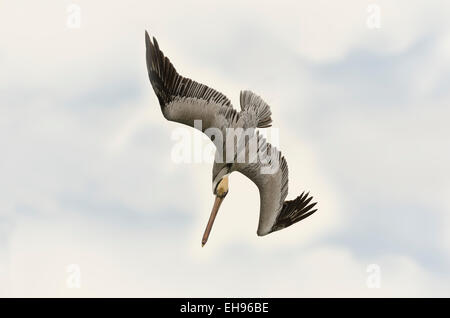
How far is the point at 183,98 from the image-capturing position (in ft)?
34.8

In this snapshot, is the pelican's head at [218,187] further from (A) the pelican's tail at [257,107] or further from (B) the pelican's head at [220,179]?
(A) the pelican's tail at [257,107]

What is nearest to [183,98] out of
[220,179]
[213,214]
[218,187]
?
[220,179]

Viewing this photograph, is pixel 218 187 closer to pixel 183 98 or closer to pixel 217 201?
pixel 217 201

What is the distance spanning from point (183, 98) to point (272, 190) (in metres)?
2.20

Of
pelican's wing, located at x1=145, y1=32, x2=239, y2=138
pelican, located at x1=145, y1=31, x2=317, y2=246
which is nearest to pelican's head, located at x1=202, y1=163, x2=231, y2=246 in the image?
pelican, located at x1=145, y1=31, x2=317, y2=246

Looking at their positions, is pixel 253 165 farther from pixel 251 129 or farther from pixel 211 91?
pixel 211 91

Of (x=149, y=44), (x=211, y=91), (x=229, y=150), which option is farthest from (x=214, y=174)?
(x=149, y=44)

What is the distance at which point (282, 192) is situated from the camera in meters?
11.8

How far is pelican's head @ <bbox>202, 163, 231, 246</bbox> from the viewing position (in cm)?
1120

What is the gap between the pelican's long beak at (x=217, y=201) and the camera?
37.4 ft

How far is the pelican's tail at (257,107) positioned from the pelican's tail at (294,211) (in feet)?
4.57

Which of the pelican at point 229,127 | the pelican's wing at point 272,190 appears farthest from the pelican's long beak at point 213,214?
the pelican's wing at point 272,190

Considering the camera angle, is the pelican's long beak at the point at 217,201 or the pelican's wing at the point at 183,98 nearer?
the pelican's wing at the point at 183,98

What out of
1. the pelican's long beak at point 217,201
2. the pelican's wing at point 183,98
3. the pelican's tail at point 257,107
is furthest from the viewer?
the pelican's long beak at point 217,201
